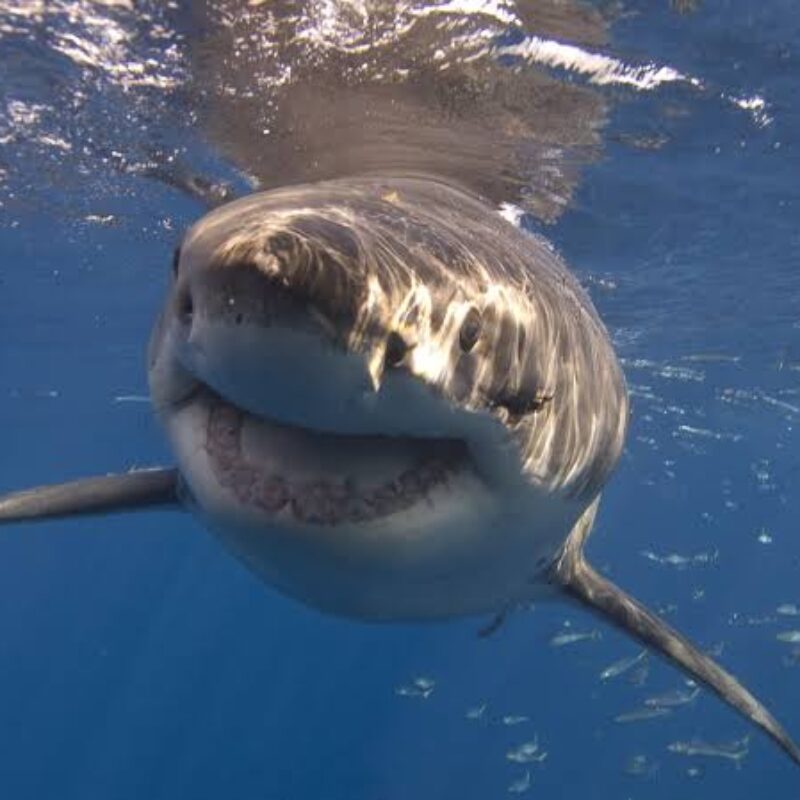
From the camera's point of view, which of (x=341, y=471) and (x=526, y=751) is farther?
(x=526, y=751)

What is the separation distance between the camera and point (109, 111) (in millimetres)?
10797

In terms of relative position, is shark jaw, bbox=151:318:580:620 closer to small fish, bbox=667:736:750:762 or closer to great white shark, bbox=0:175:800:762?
great white shark, bbox=0:175:800:762

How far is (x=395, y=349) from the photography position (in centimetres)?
226

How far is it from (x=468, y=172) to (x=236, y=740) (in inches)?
2071

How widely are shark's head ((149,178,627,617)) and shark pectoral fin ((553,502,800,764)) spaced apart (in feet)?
5.65

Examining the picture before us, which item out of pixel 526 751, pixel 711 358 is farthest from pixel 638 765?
pixel 711 358

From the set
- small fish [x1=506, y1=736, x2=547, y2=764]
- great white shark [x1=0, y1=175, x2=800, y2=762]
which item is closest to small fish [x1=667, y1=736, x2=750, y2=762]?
small fish [x1=506, y1=736, x2=547, y2=764]

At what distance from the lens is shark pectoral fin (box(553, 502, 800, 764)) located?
507cm

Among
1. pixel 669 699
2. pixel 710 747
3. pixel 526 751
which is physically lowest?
pixel 526 751

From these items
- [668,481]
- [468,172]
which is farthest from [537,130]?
[668,481]

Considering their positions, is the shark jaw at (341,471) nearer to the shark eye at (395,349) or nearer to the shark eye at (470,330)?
the shark eye at (395,349)

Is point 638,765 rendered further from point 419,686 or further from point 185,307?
point 185,307

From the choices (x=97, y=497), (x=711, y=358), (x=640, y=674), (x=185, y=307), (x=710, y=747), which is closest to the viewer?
(x=185, y=307)

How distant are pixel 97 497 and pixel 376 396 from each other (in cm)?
326
